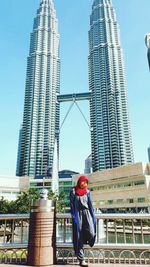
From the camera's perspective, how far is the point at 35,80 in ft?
359

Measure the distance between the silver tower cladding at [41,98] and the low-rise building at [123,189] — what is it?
4337 cm

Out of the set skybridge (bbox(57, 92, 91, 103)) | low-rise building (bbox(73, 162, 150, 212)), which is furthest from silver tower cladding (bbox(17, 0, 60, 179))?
low-rise building (bbox(73, 162, 150, 212))

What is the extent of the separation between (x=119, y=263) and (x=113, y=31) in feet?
424

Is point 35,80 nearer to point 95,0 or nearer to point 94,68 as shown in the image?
point 94,68

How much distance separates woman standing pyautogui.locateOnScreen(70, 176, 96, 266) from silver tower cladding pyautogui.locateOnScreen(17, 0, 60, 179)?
93.9m

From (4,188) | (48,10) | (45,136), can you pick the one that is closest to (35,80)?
(45,136)

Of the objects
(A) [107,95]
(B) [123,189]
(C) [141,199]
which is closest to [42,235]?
(C) [141,199]

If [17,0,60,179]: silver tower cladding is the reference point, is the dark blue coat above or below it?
below

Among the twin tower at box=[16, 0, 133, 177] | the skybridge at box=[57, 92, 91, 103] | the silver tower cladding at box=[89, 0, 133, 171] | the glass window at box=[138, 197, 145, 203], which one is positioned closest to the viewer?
the glass window at box=[138, 197, 145, 203]

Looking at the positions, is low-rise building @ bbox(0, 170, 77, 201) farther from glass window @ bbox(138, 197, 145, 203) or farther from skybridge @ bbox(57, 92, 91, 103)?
skybridge @ bbox(57, 92, 91, 103)

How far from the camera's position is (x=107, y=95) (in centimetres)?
10125

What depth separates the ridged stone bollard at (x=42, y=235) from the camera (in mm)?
3844

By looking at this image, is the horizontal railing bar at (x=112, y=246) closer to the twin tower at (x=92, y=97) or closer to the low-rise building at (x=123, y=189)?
the low-rise building at (x=123, y=189)

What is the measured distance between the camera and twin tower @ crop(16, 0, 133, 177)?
94.6 meters
